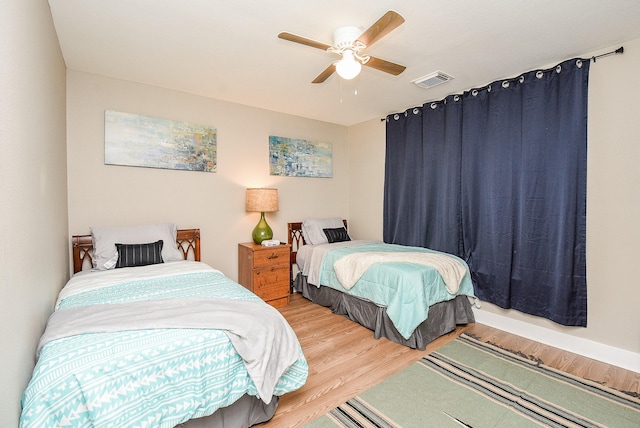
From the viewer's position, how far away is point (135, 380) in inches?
51.3

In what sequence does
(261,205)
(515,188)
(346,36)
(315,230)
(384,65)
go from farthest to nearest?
1. (315,230)
2. (261,205)
3. (515,188)
4. (384,65)
5. (346,36)

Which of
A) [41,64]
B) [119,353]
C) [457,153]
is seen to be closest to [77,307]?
[119,353]

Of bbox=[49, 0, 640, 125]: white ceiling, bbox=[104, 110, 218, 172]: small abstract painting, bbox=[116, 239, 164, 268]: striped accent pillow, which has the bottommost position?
bbox=[116, 239, 164, 268]: striped accent pillow

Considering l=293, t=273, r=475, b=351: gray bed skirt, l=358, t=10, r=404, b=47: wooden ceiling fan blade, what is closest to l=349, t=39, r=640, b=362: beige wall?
l=293, t=273, r=475, b=351: gray bed skirt

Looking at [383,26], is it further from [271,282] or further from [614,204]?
[271,282]

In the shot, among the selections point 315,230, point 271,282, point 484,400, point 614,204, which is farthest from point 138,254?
point 614,204

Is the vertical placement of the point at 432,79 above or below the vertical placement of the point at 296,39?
above

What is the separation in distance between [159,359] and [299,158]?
334cm

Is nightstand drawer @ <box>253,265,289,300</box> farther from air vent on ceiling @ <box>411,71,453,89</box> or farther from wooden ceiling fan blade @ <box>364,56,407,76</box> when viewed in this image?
air vent on ceiling @ <box>411,71,453,89</box>

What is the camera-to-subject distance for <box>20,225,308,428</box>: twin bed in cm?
120

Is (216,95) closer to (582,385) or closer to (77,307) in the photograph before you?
(77,307)

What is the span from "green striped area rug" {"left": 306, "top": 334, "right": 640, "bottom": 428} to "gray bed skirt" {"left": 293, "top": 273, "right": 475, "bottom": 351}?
1.00ft

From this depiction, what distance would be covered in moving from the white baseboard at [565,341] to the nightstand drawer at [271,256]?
7.40 feet

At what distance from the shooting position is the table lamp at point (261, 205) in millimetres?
3621
